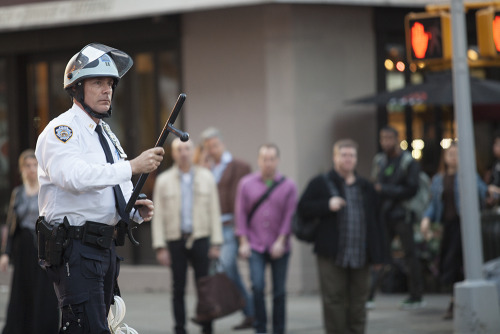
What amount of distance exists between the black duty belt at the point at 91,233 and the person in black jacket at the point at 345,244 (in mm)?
4079

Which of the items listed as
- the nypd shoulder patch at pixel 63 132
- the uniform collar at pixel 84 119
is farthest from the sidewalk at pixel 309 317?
the nypd shoulder patch at pixel 63 132

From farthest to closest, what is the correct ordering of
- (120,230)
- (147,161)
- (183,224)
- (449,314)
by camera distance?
1. (449,314)
2. (183,224)
3. (120,230)
4. (147,161)

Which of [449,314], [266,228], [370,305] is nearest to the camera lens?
[266,228]

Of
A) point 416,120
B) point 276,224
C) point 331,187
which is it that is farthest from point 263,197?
point 416,120

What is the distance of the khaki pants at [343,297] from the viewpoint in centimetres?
939

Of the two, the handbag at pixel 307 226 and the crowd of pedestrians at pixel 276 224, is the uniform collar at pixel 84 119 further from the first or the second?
the handbag at pixel 307 226

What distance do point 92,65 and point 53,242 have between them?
97cm

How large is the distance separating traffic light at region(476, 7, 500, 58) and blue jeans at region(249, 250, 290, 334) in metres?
2.84

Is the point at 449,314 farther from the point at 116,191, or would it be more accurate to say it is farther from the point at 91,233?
the point at 91,233

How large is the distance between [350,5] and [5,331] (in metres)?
7.04

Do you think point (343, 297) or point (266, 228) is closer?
point (343, 297)

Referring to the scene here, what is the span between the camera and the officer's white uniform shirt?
209 inches

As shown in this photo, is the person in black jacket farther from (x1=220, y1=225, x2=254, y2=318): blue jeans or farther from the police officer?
the police officer

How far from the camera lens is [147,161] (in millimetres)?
5285
